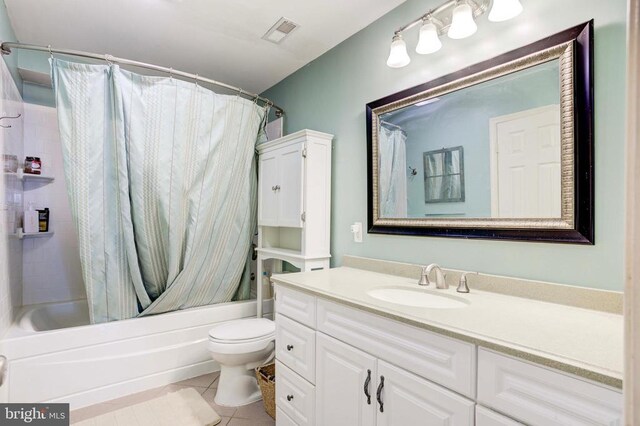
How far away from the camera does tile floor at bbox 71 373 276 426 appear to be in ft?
6.00

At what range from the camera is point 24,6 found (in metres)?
1.89

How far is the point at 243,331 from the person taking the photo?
6.83ft

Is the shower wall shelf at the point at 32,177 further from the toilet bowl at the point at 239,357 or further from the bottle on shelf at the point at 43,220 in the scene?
the toilet bowl at the point at 239,357

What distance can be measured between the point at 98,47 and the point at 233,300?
7.01 ft

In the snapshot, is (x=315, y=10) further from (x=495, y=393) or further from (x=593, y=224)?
(x=495, y=393)

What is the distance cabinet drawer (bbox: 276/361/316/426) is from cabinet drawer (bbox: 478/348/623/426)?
821 millimetres

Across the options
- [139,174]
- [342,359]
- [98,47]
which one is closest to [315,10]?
[139,174]

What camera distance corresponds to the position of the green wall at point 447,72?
110 cm

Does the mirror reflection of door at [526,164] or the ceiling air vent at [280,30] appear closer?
the mirror reflection of door at [526,164]

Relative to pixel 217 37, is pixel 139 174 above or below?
below

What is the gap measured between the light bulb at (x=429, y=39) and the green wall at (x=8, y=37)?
7.40 feet

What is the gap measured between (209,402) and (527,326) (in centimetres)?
185

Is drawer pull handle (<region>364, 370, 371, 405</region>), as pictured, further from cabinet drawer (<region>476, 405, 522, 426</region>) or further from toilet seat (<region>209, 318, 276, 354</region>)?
toilet seat (<region>209, 318, 276, 354</region>)

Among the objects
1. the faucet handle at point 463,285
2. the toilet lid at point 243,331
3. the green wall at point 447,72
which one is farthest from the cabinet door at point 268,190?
the faucet handle at point 463,285
